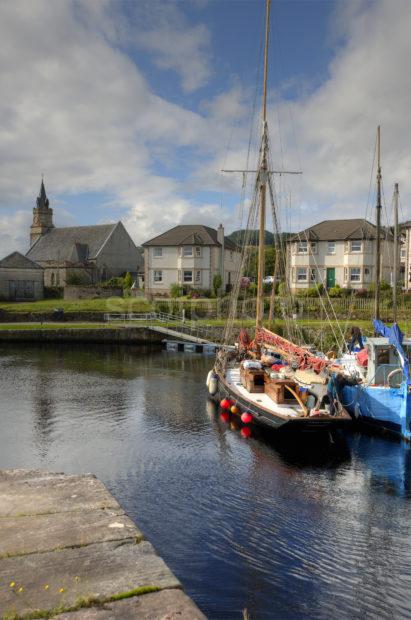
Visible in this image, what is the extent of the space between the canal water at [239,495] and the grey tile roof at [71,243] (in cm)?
5546

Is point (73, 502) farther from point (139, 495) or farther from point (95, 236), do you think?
point (95, 236)

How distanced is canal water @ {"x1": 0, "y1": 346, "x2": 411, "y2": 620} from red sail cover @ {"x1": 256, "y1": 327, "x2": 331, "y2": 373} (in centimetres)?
396

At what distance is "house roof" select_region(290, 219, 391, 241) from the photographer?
62144 millimetres

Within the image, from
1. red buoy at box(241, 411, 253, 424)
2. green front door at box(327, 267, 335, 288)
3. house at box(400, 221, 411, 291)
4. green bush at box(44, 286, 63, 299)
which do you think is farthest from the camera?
green bush at box(44, 286, 63, 299)

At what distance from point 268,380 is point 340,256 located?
43500 millimetres

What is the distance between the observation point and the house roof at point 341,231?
62.1 m

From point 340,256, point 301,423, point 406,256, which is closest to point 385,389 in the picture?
point 301,423

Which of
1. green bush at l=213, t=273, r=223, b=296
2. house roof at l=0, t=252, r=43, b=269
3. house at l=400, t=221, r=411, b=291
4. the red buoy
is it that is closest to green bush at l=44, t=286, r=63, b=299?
house roof at l=0, t=252, r=43, b=269

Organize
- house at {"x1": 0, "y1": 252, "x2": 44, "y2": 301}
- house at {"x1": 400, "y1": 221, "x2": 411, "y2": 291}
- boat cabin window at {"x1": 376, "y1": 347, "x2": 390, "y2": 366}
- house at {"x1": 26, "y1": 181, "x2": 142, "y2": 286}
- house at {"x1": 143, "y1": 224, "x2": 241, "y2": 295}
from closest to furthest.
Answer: boat cabin window at {"x1": 376, "y1": 347, "x2": 390, "y2": 366}
house at {"x1": 143, "y1": 224, "x2": 241, "y2": 295}
house at {"x1": 400, "y1": 221, "x2": 411, "y2": 291}
house at {"x1": 0, "y1": 252, "x2": 44, "y2": 301}
house at {"x1": 26, "y1": 181, "x2": 142, "y2": 286}

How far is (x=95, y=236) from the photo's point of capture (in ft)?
281

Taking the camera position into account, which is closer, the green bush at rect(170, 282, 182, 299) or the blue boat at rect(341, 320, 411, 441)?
the blue boat at rect(341, 320, 411, 441)

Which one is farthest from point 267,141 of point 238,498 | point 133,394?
point 238,498

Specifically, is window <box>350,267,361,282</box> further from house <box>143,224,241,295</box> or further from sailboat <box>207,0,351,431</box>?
sailboat <box>207,0,351,431</box>

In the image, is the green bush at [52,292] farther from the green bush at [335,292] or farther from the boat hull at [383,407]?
the boat hull at [383,407]
